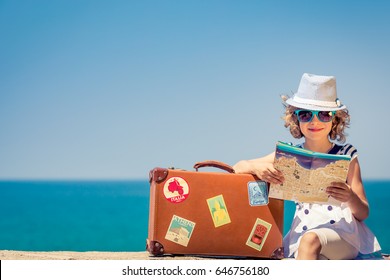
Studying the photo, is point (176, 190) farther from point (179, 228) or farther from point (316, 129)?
point (316, 129)

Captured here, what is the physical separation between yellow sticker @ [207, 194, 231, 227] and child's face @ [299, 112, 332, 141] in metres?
0.64

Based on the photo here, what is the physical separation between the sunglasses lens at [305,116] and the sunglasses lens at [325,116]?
0.05 metres

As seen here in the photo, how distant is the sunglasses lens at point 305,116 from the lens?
4.17m

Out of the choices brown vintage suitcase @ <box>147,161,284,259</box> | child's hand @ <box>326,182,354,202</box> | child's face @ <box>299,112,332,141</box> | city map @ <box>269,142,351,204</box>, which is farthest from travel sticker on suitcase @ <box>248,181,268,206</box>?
child's hand @ <box>326,182,354,202</box>

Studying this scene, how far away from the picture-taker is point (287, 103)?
14.0 feet

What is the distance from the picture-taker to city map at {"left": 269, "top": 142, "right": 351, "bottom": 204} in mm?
3826

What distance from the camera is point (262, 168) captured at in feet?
13.5

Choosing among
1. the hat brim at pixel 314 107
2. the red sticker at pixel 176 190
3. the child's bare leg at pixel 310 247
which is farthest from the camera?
the red sticker at pixel 176 190

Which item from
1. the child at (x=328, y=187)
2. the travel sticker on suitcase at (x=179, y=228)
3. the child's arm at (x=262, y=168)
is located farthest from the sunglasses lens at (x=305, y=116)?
the travel sticker on suitcase at (x=179, y=228)

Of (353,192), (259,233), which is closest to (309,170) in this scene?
(353,192)

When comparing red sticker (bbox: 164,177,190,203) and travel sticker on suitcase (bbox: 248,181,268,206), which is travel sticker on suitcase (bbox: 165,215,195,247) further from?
travel sticker on suitcase (bbox: 248,181,268,206)

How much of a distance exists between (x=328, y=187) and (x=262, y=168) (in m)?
0.42

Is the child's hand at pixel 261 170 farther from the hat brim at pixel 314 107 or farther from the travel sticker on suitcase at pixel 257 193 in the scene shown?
the hat brim at pixel 314 107

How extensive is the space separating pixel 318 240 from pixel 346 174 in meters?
0.38
